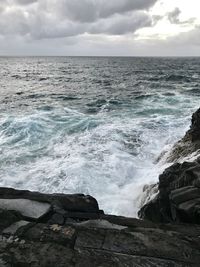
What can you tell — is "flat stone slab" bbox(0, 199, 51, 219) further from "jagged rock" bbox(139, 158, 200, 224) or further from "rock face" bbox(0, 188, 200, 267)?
"jagged rock" bbox(139, 158, 200, 224)

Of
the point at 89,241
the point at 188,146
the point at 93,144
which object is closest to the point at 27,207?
the point at 89,241

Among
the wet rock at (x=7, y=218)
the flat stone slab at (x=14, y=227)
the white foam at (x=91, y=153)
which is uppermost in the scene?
the wet rock at (x=7, y=218)

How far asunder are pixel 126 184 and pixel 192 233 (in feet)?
18.5

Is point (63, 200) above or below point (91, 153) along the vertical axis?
above

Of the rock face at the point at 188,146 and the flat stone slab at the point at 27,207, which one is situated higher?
the flat stone slab at the point at 27,207

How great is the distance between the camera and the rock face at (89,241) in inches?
164

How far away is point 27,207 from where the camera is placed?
558 centimetres

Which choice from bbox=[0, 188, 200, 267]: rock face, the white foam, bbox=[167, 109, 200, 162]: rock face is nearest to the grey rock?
bbox=[0, 188, 200, 267]: rock face

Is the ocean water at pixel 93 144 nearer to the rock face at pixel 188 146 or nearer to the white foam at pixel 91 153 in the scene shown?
the white foam at pixel 91 153

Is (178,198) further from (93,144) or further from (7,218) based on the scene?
(93,144)

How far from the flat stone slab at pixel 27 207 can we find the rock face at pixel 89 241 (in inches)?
1.1

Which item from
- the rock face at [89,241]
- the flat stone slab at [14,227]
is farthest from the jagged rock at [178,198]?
the flat stone slab at [14,227]

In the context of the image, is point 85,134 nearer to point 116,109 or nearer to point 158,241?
point 116,109

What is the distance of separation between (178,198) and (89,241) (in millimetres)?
2204
